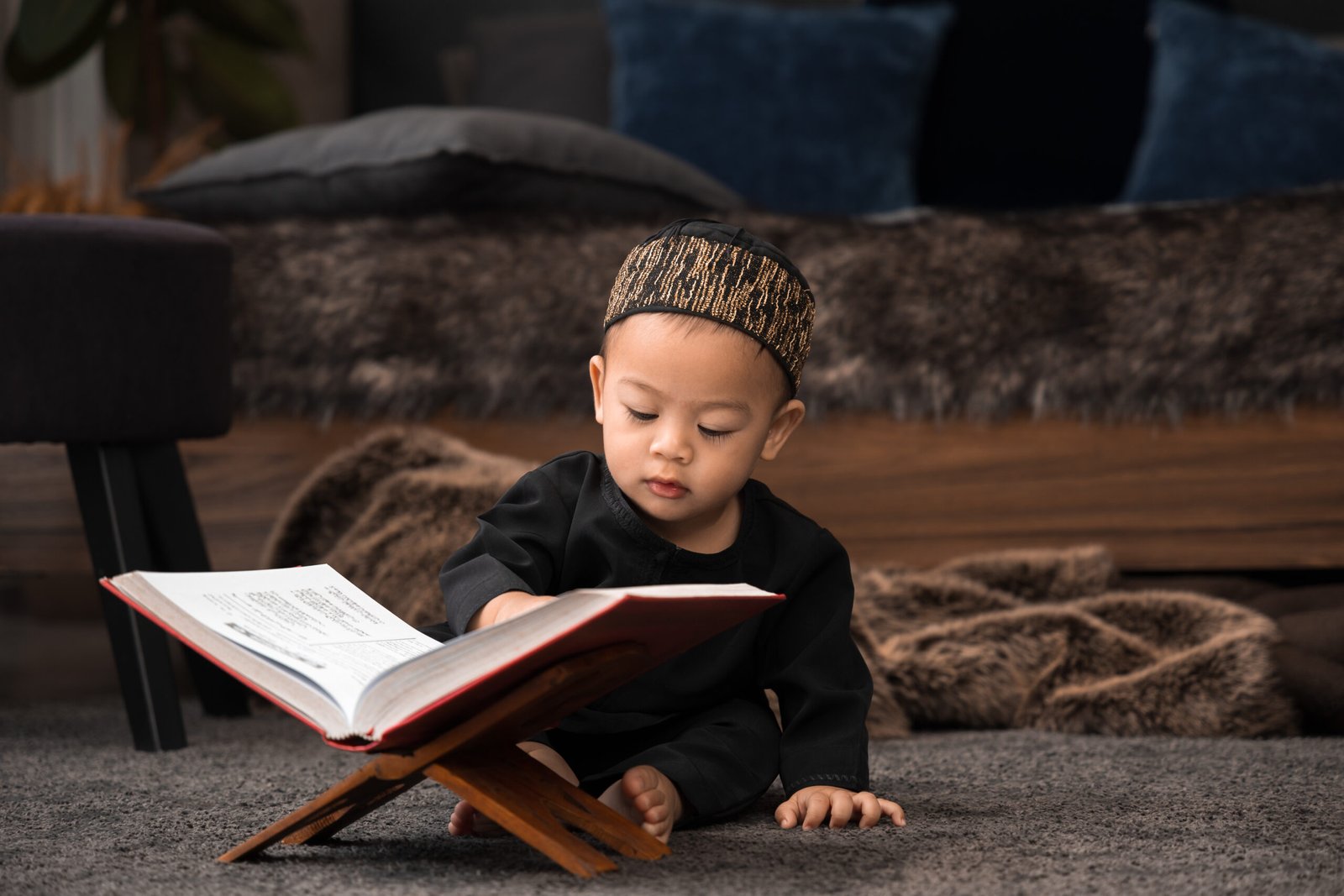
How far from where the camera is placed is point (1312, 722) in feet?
4.09

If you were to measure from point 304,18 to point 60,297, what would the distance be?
2.26m

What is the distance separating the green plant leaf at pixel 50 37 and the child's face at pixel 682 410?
2.06 meters

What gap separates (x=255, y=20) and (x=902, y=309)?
1.81 m

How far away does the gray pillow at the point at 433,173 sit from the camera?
1701 mm

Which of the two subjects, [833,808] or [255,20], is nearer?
[833,808]

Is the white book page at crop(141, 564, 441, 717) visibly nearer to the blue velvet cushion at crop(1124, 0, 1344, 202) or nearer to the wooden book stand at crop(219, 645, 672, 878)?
the wooden book stand at crop(219, 645, 672, 878)

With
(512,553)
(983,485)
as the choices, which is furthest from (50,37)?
(512,553)

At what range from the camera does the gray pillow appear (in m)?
1.70

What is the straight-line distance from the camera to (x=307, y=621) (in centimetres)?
79

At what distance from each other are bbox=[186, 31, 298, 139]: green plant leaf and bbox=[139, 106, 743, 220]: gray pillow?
3.31 ft

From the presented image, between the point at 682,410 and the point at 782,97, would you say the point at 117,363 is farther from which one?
the point at 782,97

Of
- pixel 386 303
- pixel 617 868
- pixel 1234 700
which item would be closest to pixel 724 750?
pixel 617 868

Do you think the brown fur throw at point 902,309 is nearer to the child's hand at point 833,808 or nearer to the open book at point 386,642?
the child's hand at point 833,808

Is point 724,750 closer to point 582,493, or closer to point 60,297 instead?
point 582,493
